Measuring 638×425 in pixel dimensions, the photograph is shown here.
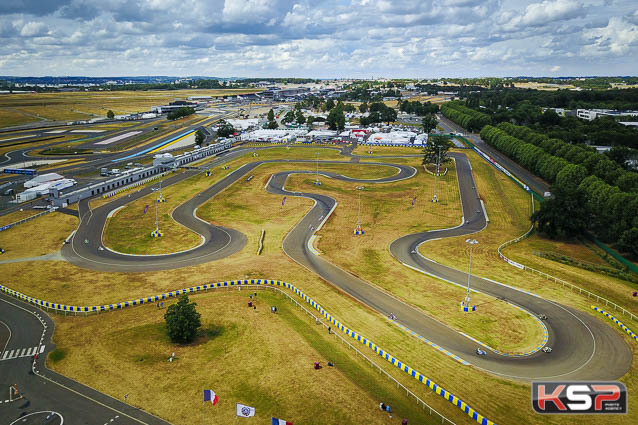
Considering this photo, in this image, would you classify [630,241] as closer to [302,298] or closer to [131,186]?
[302,298]

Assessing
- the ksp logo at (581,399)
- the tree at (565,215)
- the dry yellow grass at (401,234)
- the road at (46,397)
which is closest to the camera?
the ksp logo at (581,399)

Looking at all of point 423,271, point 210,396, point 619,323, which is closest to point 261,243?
point 423,271

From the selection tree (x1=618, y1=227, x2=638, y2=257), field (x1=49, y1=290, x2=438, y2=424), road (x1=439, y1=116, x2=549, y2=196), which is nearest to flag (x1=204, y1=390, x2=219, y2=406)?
field (x1=49, y1=290, x2=438, y2=424)

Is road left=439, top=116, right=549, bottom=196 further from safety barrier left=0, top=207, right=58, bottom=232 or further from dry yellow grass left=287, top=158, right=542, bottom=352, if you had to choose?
safety barrier left=0, top=207, right=58, bottom=232

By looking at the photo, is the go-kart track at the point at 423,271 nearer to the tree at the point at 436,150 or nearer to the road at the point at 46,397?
the tree at the point at 436,150

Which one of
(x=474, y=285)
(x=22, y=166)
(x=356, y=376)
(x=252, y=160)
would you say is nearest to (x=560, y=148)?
(x=474, y=285)

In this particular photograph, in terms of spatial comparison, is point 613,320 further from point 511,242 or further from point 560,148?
point 560,148

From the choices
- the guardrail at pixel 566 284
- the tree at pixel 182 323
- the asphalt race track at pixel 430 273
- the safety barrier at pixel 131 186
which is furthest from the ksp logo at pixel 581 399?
the safety barrier at pixel 131 186
